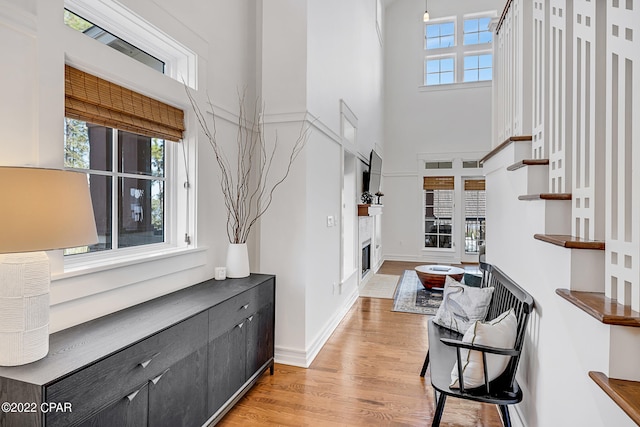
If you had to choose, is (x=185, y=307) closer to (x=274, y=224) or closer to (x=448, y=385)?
(x=274, y=224)

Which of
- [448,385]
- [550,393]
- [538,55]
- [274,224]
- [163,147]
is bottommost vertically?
[448,385]

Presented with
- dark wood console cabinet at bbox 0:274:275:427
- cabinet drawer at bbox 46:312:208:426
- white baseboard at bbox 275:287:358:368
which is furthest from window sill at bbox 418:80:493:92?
cabinet drawer at bbox 46:312:208:426

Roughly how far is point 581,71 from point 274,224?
225 cm

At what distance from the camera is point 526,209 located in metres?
1.90

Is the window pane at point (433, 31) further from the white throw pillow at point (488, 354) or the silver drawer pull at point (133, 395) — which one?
the silver drawer pull at point (133, 395)

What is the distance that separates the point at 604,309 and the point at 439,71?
8.68 m

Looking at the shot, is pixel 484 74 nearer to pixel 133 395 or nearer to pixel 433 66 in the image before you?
pixel 433 66

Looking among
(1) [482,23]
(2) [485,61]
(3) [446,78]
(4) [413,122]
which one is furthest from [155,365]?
(1) [482,23]

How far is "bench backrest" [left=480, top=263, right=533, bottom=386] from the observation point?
178cm

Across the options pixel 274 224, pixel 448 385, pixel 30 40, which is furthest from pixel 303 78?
pixel 448 385

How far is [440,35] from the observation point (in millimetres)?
8484

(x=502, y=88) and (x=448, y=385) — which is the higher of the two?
(x=502, y=88)

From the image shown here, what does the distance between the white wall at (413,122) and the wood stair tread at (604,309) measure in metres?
7.42

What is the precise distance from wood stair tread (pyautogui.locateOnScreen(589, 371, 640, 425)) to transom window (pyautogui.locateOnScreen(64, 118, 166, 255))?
225 centimetres
